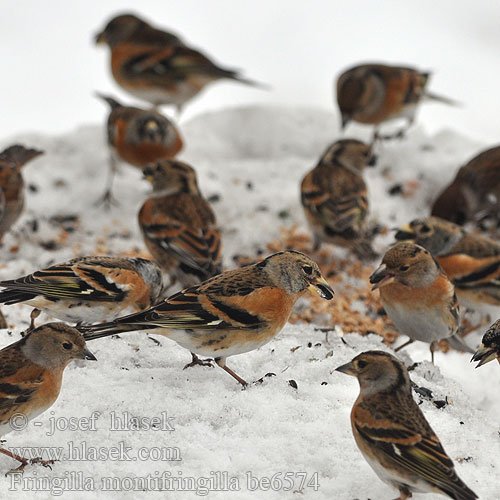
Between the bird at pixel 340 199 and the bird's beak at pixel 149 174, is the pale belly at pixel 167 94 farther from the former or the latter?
the bird's beak at pixel 149 174

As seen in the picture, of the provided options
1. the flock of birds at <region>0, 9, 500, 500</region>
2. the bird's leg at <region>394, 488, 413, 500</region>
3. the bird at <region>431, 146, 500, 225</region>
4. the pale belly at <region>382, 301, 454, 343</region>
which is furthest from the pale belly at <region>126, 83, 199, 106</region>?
the bird's leg at <region>394, 488, 413, 500</region>

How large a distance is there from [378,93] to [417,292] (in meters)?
3.54

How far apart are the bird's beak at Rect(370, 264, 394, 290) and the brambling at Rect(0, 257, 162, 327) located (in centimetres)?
118

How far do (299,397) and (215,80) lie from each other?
457 cm

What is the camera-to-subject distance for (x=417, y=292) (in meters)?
4.02

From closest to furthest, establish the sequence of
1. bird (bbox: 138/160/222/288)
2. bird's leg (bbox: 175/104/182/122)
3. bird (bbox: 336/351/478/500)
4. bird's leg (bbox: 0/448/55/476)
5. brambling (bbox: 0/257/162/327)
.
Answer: bird (bbox: 336/351/478/500) < bird's leg (bbox: 0/448/55/476) < brambling (bbox: 0/257/162/327) < bird (bbox: 138/160/222/288) < bird's leg (bbox: 175/104/182/122)

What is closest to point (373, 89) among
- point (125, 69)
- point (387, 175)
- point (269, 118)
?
point (387, 175)

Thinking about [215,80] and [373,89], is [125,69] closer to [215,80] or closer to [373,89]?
[215,80]

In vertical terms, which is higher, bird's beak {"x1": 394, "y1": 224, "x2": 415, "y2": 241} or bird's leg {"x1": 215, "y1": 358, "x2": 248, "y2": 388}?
bird's beak {"x1": 394, "y1": 224, "x2": 415, "y2": 241}

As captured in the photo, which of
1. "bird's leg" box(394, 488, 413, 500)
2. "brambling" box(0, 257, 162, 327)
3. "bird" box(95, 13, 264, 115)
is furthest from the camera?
"bird" box(95, 13, 264, 115)

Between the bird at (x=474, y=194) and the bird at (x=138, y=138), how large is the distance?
2.23m

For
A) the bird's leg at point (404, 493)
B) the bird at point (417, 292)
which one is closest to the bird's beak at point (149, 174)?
the bird at point (417, 292)

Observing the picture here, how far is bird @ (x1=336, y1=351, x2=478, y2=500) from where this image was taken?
2.69 m

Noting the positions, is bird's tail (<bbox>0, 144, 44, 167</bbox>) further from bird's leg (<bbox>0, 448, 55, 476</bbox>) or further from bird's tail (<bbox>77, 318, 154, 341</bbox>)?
bird's leg (<bbox>0, 448, 55, 476</bbox>)
